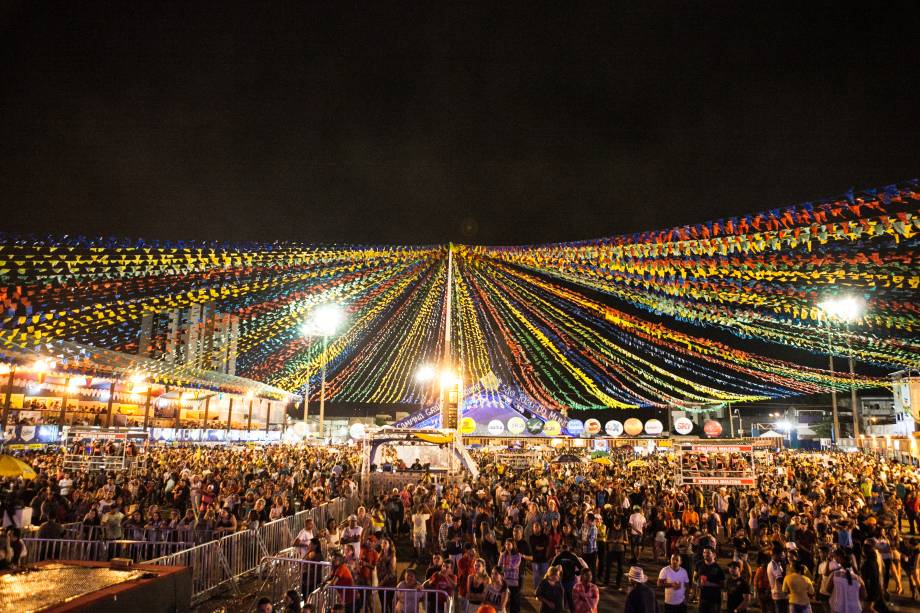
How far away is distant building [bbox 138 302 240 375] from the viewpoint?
2290 inches

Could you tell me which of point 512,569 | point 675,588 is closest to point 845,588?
point 675,588

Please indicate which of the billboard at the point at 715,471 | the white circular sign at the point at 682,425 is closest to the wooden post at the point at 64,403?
the billboard at the point at 715,471

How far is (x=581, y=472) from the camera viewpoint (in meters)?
24.3

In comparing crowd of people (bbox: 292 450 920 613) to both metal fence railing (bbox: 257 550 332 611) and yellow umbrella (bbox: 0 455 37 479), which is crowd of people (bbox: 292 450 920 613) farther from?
yellow umbrella (bbox: 0 455 37 479)

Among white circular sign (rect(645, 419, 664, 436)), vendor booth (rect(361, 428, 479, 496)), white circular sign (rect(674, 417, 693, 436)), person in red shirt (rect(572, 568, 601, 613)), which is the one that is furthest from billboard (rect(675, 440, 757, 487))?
white circular sign (rect(645, 419, 664, 436))

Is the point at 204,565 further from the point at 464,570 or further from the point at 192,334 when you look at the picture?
the point at 192,334

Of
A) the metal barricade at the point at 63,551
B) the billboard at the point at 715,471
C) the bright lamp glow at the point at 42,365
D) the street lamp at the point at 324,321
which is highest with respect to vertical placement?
the street lamp at the point at 324,321

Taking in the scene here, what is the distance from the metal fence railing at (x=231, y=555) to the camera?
9.91m

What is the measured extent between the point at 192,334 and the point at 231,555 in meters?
59.8

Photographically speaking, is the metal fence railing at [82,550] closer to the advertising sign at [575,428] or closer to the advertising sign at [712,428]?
the advertising sign at [575,428]

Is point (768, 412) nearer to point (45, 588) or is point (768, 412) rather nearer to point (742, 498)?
point (742, 498)

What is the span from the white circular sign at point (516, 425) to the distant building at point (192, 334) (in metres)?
30.1

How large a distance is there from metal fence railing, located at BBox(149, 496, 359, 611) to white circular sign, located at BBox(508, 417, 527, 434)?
2510 centimetres

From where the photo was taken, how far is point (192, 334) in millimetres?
65375
